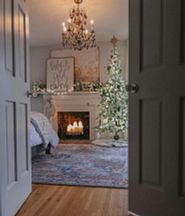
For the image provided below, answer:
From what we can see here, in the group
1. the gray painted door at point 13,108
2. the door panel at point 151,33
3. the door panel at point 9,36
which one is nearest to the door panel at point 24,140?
the gray painted door at point 13,108

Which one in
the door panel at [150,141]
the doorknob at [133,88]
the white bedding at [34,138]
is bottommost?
the white bedding at [34,138]

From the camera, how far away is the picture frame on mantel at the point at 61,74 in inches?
233

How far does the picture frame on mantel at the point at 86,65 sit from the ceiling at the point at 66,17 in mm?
397

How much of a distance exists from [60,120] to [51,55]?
1641 millimetres

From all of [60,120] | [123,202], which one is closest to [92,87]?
[60,120]

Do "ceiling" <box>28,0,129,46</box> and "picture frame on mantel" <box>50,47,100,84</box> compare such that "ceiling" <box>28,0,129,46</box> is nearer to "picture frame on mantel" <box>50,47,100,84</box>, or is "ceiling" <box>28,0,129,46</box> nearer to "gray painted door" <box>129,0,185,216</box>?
"picture frame on mantel" <box>50,47,100,84</box>

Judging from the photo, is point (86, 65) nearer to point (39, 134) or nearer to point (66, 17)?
point (66, 17)

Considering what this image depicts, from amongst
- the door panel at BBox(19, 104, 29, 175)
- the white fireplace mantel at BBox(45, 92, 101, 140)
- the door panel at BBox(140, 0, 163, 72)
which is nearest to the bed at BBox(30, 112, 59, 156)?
the door panel at BBox(19, 104, 29, 175)

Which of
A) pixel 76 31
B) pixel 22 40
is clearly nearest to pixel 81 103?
pixel 76 31

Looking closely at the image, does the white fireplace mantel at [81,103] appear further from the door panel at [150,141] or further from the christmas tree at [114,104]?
the door panel at [150,141]

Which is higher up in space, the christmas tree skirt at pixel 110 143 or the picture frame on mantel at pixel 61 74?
the picture frame on mantel at pixel 61 74

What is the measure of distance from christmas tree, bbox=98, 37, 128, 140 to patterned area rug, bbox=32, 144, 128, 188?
2.79 ft

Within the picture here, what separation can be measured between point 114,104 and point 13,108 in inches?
139

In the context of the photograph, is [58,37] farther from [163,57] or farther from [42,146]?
[163,57]
